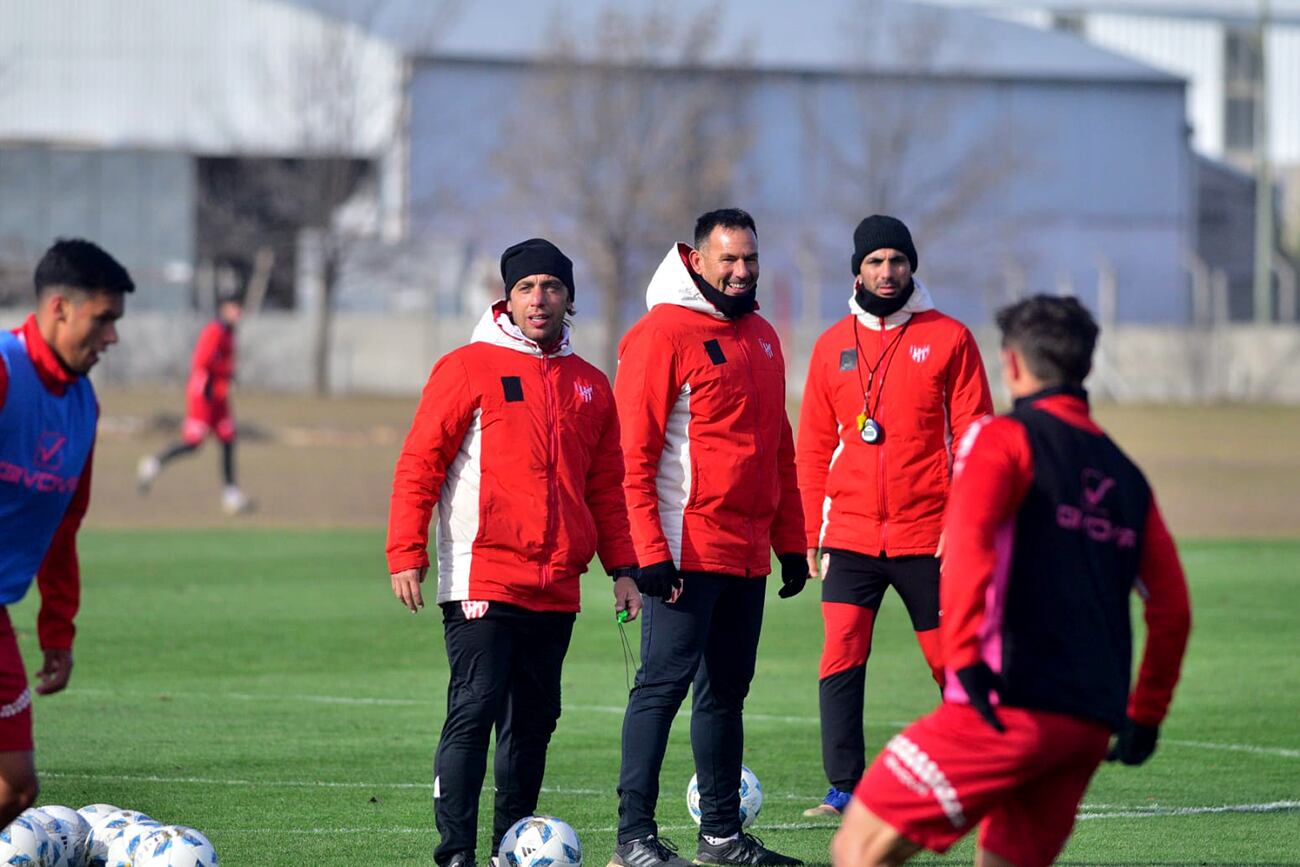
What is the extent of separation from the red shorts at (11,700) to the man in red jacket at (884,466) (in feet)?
10.9

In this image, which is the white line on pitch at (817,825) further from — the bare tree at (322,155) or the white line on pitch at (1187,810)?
the bare tree at (322,155)

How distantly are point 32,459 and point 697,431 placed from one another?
97.6 inches

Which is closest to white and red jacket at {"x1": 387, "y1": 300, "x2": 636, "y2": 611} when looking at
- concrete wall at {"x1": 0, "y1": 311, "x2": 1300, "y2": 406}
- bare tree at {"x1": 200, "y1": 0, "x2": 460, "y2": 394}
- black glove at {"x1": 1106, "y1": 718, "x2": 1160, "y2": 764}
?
black glove at {"x1": 1106, "y1": 718, "x2": 1160, "y2": 764}

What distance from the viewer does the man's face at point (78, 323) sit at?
18.3 ft

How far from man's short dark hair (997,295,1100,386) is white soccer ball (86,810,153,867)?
3353 mm

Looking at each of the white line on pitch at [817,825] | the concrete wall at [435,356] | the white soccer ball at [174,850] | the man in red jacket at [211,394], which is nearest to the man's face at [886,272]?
the white line on pitch at [817,825]

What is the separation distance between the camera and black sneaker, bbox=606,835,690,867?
6.85 m

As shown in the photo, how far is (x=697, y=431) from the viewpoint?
283 inches

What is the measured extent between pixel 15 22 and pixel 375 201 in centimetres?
1015

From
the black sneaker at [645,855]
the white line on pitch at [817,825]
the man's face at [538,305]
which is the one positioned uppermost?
the man's face at [538,305]

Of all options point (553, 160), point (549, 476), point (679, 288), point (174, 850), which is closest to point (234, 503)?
point (679, 288)

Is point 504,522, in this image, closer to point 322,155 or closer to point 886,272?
point 886,272

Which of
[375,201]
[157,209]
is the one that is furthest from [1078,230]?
[157,209]

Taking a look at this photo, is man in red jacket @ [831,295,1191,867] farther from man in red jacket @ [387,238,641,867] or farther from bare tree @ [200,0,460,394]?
bare tree @ [200,0,460,394]
